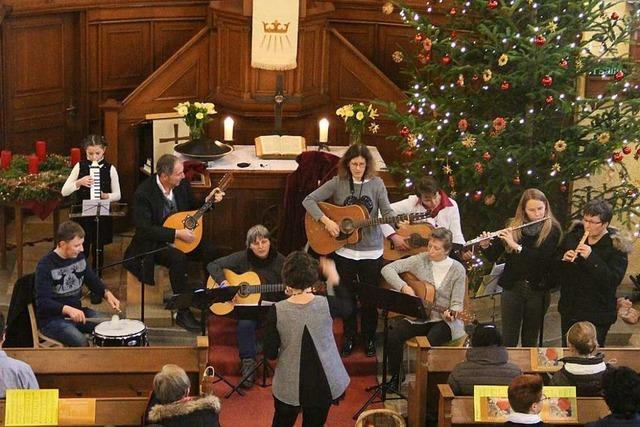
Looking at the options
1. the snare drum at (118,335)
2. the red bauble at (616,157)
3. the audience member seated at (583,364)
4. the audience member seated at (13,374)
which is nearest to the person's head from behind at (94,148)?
the snare drum at (118,335)

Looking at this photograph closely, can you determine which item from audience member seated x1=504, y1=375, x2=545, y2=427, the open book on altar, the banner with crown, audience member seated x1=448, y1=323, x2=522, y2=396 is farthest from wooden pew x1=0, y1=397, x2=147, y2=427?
the banner with crown

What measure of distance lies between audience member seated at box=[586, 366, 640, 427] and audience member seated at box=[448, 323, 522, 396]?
1.00 metres

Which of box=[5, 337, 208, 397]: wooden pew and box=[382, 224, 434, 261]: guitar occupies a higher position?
box=[382, 224, 434, 261]: guitar

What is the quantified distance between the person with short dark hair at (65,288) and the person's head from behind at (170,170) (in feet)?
4.25

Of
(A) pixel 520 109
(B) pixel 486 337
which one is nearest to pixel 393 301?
(B) pixel 486 337

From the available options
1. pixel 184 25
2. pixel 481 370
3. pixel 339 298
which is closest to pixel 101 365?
pixel 339 298

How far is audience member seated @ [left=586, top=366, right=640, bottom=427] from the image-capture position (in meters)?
6.28

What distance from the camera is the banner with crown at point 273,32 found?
1147 centimetres

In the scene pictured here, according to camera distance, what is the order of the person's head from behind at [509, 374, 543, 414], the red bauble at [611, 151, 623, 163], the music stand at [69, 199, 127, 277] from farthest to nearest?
the red bauble at [611, 151, 623, 163], the music stand at [69, 199, 127, 277], the person's head from behind at [509, 374, 543, 414]

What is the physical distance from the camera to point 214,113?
1148 cm

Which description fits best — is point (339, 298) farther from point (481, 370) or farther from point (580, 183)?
point (580, 183)

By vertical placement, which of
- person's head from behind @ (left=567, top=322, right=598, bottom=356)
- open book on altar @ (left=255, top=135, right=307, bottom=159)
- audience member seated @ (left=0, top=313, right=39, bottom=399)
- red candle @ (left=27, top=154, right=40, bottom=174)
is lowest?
audience member seated @ (left=0, top=313, right=39, bottom=399)

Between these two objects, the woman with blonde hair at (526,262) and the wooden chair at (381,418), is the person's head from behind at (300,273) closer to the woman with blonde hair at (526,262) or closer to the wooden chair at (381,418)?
the wooden chair at (381,418)

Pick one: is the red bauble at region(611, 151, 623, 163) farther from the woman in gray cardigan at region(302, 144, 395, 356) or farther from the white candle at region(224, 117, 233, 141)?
the white candle at region(224, 117, 233, 141)
